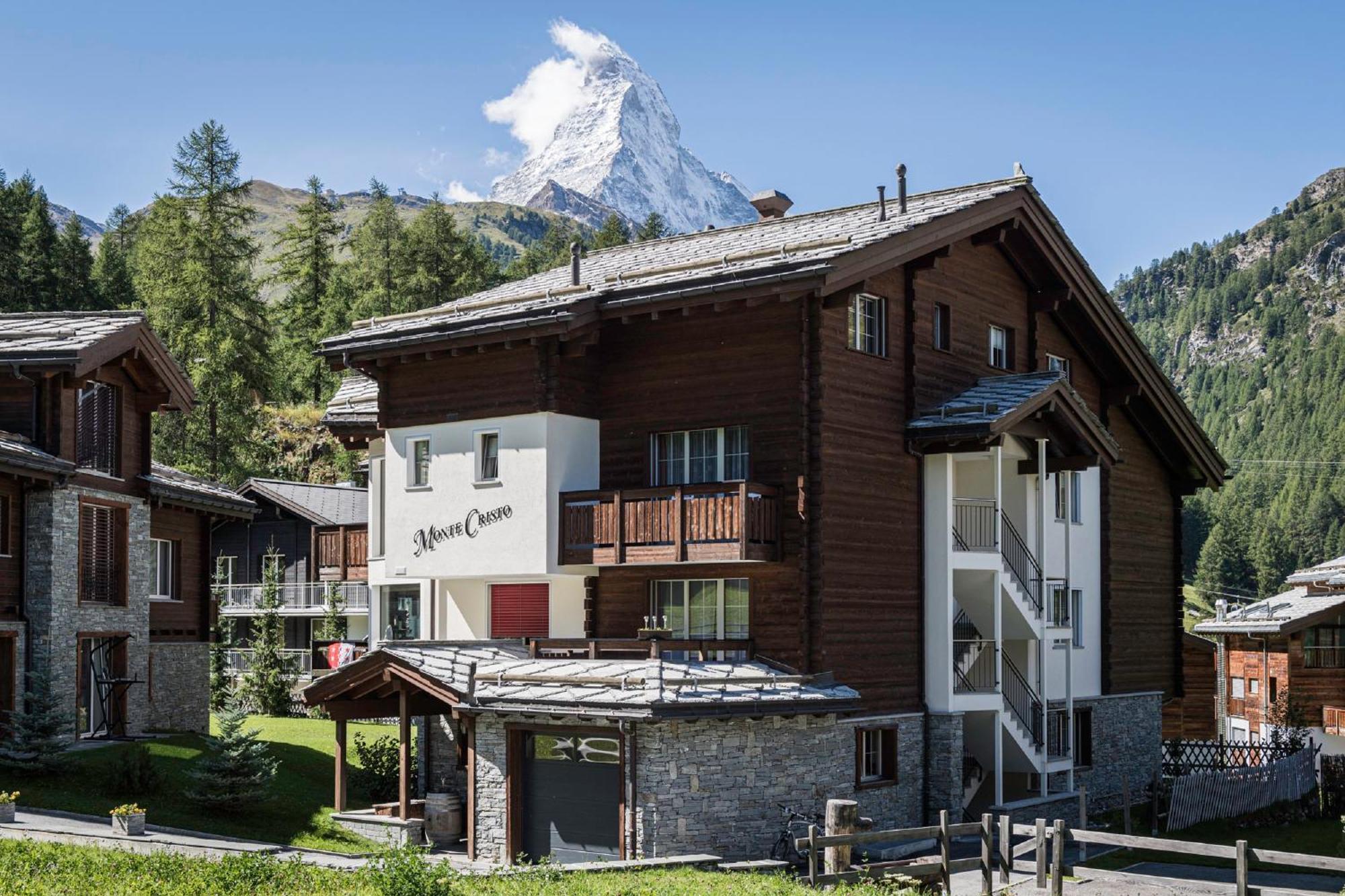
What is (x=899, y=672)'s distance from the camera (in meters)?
27.9

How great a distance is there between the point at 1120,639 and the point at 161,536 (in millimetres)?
22885

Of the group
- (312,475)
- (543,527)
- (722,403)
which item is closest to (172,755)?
(543,527)

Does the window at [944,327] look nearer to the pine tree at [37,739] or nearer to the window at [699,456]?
the window at [699,456]

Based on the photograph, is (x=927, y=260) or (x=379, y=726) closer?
(x=927, y=260)

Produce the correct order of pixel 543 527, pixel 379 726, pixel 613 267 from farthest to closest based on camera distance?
1. pixel 379 726
2. pixel 613 267
3. pixel 543 527

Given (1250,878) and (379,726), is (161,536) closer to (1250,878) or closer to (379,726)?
(379,726)

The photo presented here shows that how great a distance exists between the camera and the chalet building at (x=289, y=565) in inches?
2073

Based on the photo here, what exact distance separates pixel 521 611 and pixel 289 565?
2975cm


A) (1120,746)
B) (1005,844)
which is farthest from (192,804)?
(1120,746)

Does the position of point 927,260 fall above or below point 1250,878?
above

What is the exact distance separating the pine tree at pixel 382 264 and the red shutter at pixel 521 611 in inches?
1993

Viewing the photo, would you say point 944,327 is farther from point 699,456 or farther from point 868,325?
point 699,456

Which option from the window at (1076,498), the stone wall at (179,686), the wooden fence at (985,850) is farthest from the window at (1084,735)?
the stone wall at (179,686)

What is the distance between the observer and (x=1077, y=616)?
A: 34.1 m
